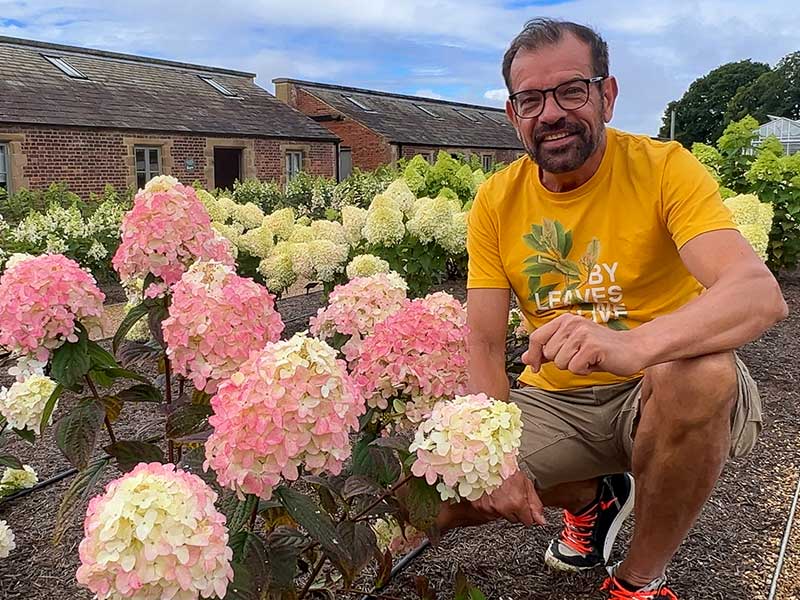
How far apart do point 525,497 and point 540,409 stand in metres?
0.57

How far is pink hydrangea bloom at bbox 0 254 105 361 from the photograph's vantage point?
4.72 ft

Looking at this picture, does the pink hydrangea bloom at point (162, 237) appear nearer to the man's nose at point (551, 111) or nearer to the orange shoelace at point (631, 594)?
the man's nose at point (551, 111)

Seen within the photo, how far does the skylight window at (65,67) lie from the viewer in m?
18.4

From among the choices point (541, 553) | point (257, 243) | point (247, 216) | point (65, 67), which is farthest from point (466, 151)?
point (541, 553)

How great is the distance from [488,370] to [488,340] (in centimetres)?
9

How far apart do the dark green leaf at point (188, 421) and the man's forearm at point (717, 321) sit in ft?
2.99

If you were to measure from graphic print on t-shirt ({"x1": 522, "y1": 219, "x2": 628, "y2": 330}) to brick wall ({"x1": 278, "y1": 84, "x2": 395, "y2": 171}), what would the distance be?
21.9 m

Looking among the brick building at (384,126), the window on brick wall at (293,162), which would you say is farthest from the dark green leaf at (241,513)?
the brick building at (384,126)

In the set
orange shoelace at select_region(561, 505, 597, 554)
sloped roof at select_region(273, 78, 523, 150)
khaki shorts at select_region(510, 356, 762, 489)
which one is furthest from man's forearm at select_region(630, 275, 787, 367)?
sloped roof at select_region(273, 78, 523, 150)

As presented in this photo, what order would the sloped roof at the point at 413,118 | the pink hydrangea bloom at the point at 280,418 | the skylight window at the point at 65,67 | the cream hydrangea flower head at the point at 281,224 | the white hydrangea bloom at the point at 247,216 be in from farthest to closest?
the sloped roof at the point at 413,118 → the skylight window at the point at 65,67 → the white hydrangea bloom at the point at 247,216 → the cream hydrangea flower head at the point at 281,224 → the pink hydrangea bloom at the point at 280,418

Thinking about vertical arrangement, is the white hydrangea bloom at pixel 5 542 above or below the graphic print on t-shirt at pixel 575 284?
below

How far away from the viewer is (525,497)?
5.57ft

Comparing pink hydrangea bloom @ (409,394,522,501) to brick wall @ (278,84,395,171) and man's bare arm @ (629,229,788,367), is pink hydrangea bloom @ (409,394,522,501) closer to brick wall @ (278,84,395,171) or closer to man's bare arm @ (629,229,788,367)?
man's bare arm @ (629,229,788,367)

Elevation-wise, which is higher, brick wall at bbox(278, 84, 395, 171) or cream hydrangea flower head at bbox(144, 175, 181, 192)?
brick wall at bbox(278, 84, 395, 171)
